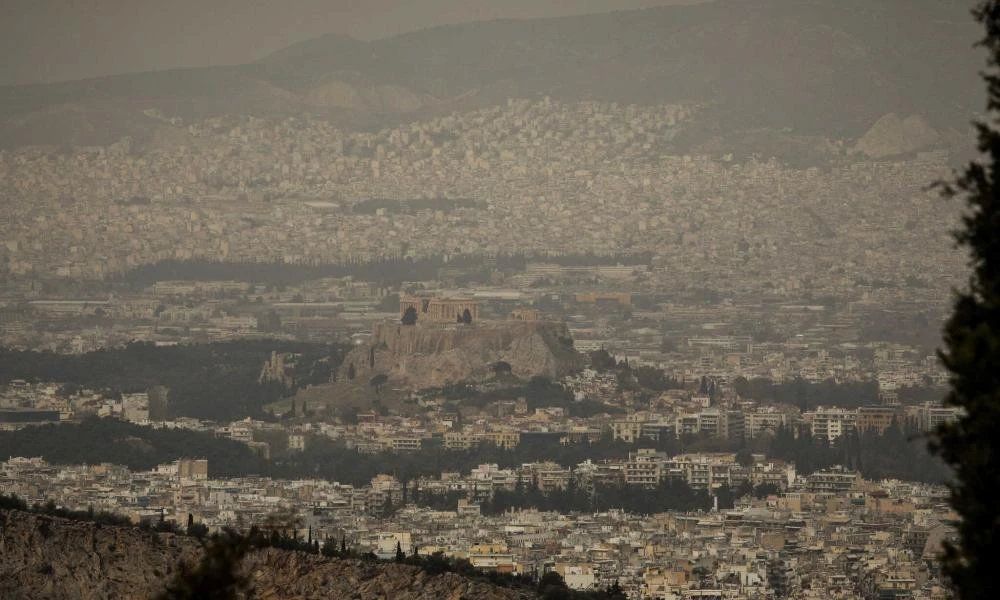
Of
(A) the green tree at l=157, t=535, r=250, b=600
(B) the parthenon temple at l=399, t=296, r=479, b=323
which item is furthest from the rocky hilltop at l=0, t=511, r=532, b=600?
(B) the parthenon temple at l=399, t=296, r=479, b=323

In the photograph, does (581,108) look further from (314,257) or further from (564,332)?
(564,332)

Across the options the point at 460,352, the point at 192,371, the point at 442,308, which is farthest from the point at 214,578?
the point at 442,308

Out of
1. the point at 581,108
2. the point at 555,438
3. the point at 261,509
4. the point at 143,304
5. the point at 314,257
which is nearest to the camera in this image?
the point at 261,509

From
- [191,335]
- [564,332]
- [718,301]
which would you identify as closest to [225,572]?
[564,332]

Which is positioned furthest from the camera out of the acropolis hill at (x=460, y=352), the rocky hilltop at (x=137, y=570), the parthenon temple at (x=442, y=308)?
the parthenon temple at (x=442, y=308)

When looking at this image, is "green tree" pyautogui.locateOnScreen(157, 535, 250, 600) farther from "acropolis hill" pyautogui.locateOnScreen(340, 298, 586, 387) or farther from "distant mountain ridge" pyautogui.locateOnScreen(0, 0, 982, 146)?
"distant mountain ridge" pyautogui.locateOnScreen(0, 0, 982, 146)

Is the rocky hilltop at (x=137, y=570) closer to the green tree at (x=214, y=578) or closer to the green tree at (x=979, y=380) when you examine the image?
the green tree at (x=214, y=578)

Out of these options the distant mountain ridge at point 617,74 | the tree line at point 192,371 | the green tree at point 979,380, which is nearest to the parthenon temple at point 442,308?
the tree line at point 192,371
